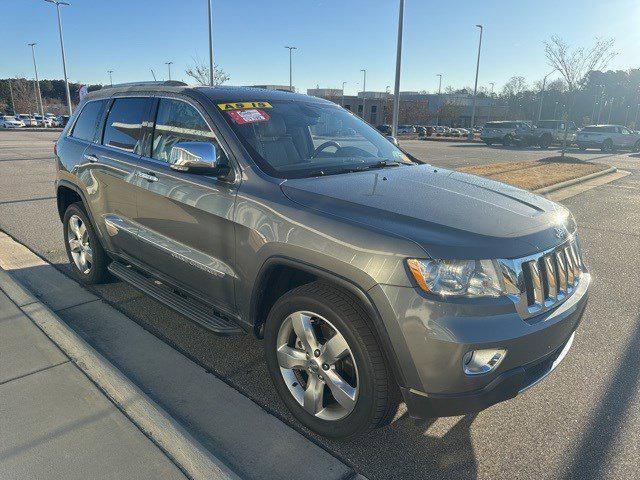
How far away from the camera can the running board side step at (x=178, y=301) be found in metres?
3.05

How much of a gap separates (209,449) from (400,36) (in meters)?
15.9

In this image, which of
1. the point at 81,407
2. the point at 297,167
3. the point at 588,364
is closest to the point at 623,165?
the point at 588,364

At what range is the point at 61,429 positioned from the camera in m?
2.58

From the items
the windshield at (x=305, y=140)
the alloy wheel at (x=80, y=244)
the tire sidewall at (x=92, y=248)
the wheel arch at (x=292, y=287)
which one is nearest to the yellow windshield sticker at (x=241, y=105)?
the windshield at (x=305, y=140)

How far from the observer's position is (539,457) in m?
2.52

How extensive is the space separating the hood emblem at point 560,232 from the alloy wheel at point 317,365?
1.26 metres

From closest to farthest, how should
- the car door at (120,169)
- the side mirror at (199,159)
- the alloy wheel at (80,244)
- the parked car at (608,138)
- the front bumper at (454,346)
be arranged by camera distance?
the front bumper at (454,346)
the side mirror at (199,159)
the car door at (120,169)
the alloy wheel at (80,244)
the parked car at (608,138)

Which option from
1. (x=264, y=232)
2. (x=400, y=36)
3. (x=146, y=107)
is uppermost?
(x=400, y=36)

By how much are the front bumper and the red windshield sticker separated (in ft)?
5.17

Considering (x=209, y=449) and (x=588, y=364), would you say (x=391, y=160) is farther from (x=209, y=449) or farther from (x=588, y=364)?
(x=209, y=449)

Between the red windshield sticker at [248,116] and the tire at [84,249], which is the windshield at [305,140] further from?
the tire at [84,249]

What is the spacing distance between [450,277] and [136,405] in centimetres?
188

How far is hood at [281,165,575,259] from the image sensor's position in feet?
7.29

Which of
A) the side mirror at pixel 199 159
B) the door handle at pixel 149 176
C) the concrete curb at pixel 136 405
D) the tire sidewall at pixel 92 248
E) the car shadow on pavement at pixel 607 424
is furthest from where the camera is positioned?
the tire sidewall at pixel 92 248
